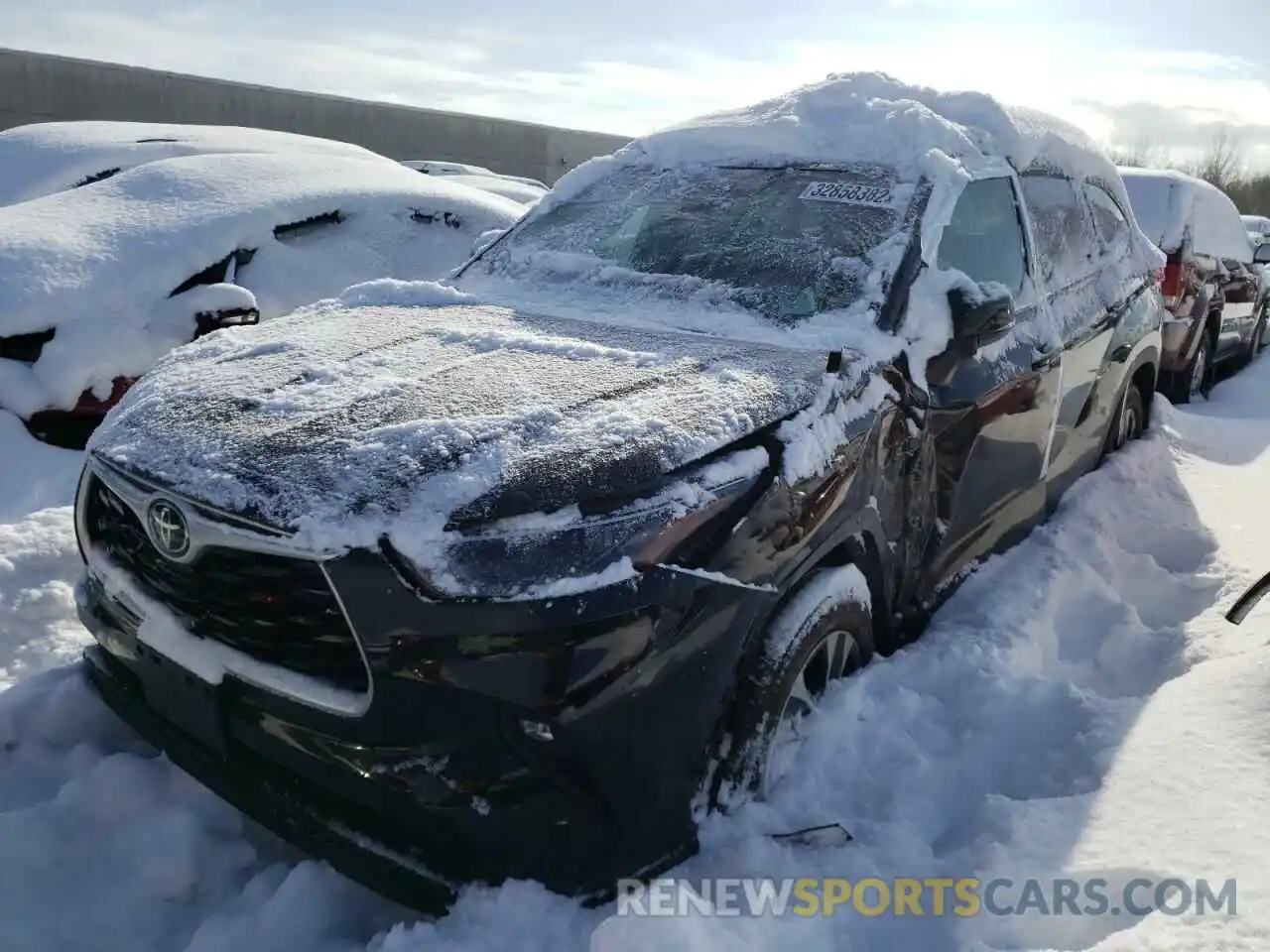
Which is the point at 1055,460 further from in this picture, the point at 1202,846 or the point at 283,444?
the point at 283,444

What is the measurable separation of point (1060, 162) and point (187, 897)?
4.02 m

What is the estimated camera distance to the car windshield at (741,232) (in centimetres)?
296

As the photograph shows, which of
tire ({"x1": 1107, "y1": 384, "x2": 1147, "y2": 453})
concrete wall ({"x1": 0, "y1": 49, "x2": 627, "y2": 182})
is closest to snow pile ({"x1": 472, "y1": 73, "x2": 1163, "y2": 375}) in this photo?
tire ({"x1": 1107, "y1": 384, "x2": 1147, "y2": 453})

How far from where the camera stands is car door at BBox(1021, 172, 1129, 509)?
3.74 metres

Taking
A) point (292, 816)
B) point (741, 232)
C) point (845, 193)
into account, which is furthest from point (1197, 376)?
point (292, 816)

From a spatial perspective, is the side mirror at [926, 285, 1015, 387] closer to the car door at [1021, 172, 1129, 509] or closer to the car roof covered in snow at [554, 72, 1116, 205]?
the car roof covered in snow at [554, 72, 1116, 205]

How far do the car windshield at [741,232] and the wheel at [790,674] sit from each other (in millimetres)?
853

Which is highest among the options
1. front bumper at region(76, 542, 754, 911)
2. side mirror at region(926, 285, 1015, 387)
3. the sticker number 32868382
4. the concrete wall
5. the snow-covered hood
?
Answer: the concrete wall

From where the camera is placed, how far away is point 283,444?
2.04m

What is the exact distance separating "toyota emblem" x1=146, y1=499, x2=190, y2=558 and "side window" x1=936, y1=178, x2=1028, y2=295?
218 centimetres

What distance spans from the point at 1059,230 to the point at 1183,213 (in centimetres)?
412

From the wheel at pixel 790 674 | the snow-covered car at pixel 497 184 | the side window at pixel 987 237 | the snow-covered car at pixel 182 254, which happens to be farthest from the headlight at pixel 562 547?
Answer: the snow-covered car at pixel 497 184

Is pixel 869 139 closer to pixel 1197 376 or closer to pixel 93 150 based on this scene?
pixel 1197 376

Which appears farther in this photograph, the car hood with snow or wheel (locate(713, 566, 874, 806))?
wheel (locate(713, 566, 874, 806))
